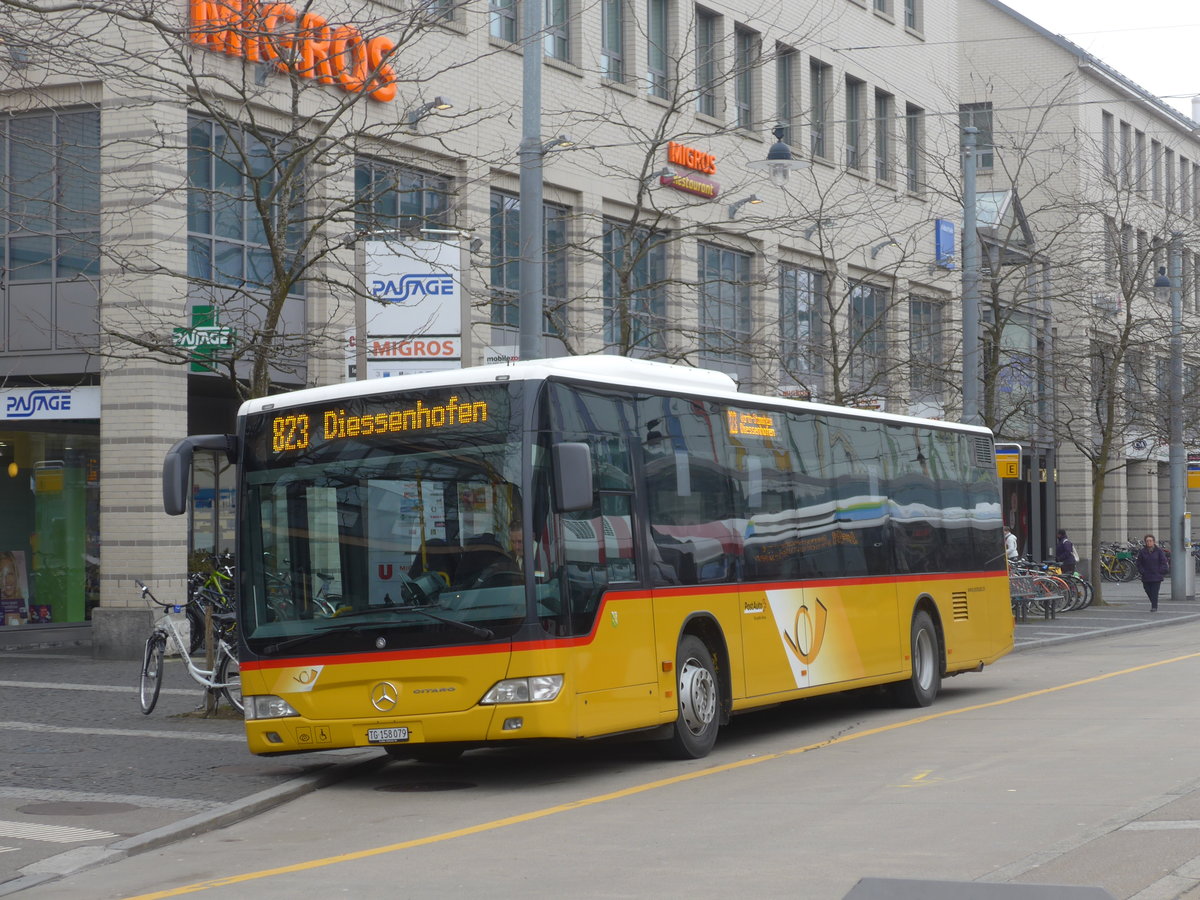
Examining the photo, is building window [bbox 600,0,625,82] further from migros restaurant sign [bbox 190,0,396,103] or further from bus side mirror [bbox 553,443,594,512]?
bus side mirror [bbox 553,443,594,512]

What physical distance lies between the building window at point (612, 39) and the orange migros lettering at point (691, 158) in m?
1.60

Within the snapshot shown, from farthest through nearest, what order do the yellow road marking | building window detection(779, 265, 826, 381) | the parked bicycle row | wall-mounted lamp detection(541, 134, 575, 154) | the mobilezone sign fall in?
the parked bicycle row < building window detection(779, 265, 826, 381) < the mobilezone sign < wall-mounted lamp detection(541, 134, 575, 154) < the yellow road marking

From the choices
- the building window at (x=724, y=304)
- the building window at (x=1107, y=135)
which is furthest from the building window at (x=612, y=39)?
the building window at (x=1107, y=135)

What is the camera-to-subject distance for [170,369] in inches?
891

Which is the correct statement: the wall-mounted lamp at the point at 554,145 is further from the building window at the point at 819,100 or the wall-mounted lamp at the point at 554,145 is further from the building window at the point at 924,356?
the building window at the point at 819,100

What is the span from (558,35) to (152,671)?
17.0 meters

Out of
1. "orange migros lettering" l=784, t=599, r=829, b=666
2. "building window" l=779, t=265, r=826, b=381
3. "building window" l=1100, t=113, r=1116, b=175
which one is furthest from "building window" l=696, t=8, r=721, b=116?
"orange migros lettering" l=784, t=599, r=829, b=666

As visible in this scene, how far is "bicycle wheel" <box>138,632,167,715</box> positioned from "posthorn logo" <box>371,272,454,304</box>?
381 centimetres

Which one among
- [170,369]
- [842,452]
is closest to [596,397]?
[842,452]

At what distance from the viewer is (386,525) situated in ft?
38.8

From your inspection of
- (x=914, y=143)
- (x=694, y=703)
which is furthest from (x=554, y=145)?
(x=914, y=143)

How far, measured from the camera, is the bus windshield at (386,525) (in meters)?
11.6

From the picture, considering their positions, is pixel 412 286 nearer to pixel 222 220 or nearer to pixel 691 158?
pixel 222 220

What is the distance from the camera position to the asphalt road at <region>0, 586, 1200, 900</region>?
9.25m
